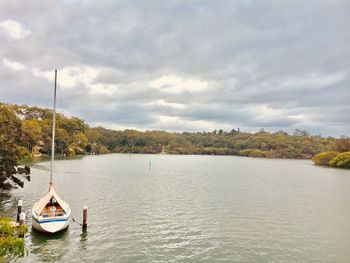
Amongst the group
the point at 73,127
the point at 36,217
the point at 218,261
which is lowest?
the point at 218,261

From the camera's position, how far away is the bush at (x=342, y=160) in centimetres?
12731

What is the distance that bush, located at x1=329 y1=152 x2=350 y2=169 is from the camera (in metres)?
127

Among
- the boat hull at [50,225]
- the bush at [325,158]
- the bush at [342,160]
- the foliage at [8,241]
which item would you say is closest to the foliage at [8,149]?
the boat hull at [50,225]

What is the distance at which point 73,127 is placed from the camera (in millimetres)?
190500

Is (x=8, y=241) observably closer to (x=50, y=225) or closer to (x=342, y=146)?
(x=50, y=225)

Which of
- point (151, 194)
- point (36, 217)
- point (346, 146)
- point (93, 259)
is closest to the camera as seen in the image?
point (93, 259)

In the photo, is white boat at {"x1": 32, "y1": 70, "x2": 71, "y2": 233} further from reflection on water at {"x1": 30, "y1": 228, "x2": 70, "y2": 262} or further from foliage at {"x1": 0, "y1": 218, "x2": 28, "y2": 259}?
foliage at {"x1": 0, "y1": 218, "x2": 28, "y2": 259}

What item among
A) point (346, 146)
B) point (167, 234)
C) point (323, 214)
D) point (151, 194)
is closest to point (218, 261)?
point (167, 234)

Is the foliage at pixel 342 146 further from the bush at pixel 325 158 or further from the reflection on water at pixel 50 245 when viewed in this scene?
the reflection on water at pixel 50 245

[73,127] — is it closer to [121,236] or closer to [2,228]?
[121,236]

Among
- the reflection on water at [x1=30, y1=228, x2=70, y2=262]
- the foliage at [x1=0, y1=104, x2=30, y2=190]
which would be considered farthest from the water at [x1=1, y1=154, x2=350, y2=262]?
the foliage at [x1=0, y1=104, x2=30, y2=190]

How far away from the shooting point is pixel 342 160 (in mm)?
129125

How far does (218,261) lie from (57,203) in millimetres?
16184

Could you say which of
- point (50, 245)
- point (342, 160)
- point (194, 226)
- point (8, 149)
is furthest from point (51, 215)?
point (342, 160)
